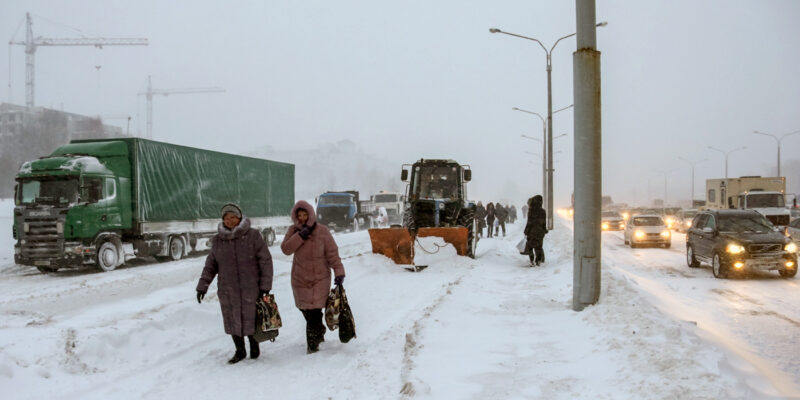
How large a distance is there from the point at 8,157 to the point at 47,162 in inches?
2288

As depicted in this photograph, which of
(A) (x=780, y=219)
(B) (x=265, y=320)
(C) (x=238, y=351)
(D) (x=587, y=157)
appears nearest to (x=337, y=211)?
(A) (x=780, y=219)

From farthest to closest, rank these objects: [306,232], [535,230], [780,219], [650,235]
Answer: [780,219] < [650,235] < [535,230] < [306,232]

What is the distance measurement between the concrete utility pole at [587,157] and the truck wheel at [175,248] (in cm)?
1519

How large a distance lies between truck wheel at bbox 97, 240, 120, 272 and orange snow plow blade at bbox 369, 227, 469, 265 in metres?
7.72

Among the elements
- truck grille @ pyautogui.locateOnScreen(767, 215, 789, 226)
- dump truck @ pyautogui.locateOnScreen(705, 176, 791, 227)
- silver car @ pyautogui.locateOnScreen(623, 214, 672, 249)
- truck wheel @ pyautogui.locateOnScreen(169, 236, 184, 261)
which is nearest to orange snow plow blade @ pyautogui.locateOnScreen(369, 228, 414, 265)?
truck wheel @ pyautogui.locateOnScreen(169, 236, 184, 261)

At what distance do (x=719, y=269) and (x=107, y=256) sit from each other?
16.1 m

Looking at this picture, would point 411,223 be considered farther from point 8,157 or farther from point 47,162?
point 8,157

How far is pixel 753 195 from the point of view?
27.3 m

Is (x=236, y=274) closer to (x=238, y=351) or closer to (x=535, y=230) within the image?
(x=238, y=351)

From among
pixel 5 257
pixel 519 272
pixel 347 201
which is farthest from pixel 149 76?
pixel 519 272

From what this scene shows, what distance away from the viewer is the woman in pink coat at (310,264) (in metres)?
6.39

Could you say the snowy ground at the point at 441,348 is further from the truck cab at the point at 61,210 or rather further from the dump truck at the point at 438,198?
the dump truck at the point at 438,198

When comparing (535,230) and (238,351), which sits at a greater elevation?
(535,230)

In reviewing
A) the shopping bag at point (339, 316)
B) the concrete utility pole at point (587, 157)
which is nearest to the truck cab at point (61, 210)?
the shopping bag at point (339, 316)
